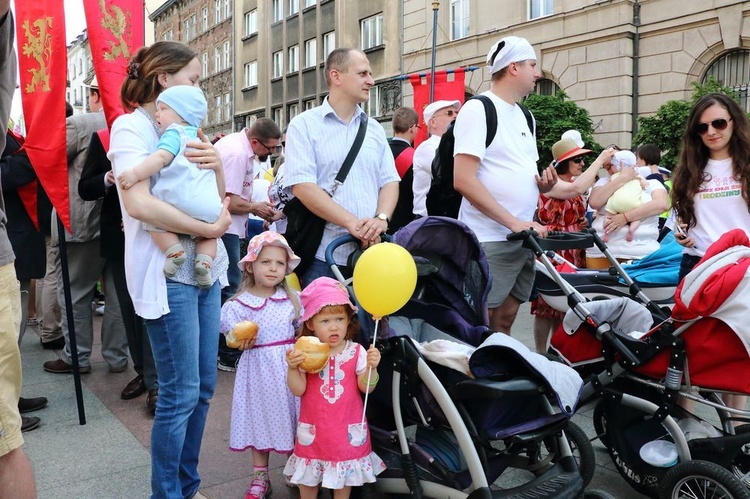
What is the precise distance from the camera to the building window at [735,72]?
1557cm

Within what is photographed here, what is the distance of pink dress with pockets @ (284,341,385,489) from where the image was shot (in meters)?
2.77

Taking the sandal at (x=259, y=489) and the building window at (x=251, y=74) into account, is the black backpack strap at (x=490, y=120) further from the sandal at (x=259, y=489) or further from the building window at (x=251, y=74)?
the building window at (x=251, y=74)

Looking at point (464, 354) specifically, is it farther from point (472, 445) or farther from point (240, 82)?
point (240, 82)

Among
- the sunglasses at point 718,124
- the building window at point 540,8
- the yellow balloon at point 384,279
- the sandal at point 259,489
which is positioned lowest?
the sandal at point 259,489

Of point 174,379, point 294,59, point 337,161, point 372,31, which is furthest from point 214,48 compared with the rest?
point 174,379

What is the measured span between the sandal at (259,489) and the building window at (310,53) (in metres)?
27.5

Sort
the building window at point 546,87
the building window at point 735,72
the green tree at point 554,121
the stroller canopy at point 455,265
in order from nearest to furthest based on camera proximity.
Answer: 1. the stroller canopy at point 455,265
2. the building window at point 735,72
3. the green tree at point 554,121
4. the building window at point 546,87

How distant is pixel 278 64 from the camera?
32250 mm

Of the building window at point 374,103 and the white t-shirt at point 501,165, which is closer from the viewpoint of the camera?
the white t-shirt at point 501,165

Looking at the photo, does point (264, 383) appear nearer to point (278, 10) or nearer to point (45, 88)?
point (45, 88)

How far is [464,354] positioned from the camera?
8.29 ft

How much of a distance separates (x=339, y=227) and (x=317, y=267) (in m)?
0.23

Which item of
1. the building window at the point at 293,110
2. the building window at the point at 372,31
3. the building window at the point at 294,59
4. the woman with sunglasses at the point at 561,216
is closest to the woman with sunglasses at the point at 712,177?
the woman with sunglasses at the point at 561,216

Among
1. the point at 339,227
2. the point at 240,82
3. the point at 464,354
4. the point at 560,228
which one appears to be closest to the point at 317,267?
the point at 339,227
